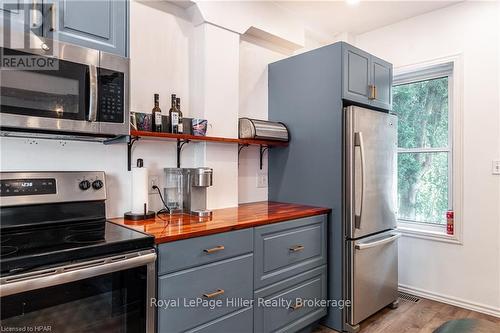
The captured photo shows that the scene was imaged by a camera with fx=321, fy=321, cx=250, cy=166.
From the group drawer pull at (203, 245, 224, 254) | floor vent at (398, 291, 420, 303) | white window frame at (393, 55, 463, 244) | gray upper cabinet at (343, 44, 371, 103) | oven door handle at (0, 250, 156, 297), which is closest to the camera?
oven door handle at (0, 250, 156, 297)

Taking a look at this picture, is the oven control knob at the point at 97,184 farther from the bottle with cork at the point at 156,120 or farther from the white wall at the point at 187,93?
the bottle with cork at the point at 156,120

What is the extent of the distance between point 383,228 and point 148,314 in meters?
1.94

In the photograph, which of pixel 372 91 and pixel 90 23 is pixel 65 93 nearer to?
pixel 90 23

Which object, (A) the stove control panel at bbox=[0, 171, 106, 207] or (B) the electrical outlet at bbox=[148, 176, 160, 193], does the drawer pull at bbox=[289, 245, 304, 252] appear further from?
(A) the stove control panel at bbox=[0, 171, 106, 207]

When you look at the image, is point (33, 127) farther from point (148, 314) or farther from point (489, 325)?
point (489, 325)

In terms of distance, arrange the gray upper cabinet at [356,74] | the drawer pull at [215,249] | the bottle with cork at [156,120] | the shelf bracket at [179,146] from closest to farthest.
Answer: the drawer pull at [215,249] < the bottle with cork at [156,120] < the shelf bracket at [179,146] < the gray upper cabinet at [356,74]

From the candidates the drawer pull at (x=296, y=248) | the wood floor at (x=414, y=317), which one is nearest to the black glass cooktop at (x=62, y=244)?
the drawer pull at (x=296, y=248)

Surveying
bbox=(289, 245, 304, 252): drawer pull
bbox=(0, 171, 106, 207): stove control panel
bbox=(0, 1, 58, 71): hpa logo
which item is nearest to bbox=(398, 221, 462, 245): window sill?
bbox=(289, 245, 304, 252): drawer pull

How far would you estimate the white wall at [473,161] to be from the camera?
8.57 feet

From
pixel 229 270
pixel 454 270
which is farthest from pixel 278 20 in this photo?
pixel 454 270

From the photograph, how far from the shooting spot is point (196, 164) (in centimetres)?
234

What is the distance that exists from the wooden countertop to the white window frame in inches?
51.2

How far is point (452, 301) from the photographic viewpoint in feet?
9.20

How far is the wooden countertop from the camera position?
1580 millimetres
